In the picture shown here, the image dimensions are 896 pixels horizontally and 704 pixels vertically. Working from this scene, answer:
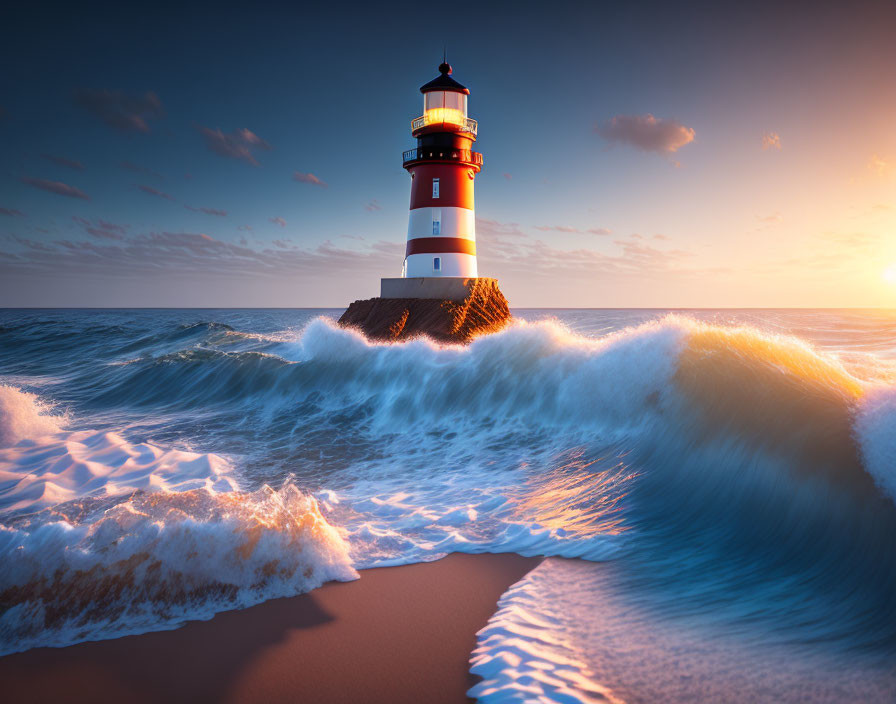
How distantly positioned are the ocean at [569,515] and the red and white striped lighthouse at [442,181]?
8.50 metres

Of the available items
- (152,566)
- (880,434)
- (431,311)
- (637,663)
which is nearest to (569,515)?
(637,663)

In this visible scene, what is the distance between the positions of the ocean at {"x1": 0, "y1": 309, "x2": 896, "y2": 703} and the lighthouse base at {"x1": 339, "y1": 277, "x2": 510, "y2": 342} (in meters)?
6.88

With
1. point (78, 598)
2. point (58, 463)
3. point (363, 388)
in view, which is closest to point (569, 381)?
point (363, 388)

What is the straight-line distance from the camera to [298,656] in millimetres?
2406

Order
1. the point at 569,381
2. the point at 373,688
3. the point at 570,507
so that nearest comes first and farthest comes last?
the point at 373,688, the point at 570,507, the point at 569,381

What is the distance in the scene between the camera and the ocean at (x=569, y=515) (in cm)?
240

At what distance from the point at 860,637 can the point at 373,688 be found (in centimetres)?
243

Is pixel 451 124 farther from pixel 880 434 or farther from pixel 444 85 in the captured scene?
pixel 880 434

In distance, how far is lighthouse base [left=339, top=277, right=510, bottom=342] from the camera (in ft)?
47.9

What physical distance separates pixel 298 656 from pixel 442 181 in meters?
14.8

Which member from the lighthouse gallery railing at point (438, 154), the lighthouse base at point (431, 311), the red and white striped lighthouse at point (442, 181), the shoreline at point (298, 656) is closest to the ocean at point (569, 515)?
the shoreline at point (298, 656)

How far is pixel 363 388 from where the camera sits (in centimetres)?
941

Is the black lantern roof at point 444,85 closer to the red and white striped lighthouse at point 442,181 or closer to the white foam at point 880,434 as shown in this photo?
the red and white striped lighthouse at point 442,181

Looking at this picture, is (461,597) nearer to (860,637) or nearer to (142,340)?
(860,637)
